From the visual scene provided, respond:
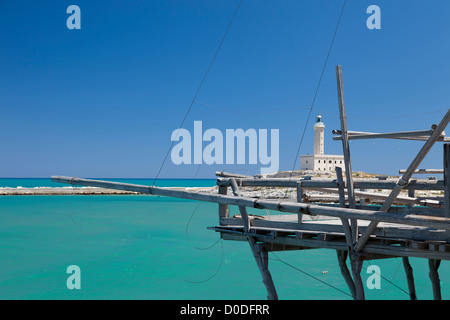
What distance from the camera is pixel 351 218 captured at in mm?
4969

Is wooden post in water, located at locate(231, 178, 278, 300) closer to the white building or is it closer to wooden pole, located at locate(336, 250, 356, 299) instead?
wooden pole, located at locate(336, 250, 356, 299)

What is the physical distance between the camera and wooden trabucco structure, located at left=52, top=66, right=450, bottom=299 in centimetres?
497

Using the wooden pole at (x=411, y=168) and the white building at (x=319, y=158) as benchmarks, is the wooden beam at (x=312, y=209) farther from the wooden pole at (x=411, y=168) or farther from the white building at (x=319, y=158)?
the white building at (x=319, y=158)

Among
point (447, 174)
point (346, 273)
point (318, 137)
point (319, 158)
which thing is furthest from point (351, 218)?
point (318, 137)

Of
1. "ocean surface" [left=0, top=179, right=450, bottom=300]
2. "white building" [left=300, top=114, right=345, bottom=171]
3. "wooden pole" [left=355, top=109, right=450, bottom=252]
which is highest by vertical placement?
"white building" [left=300, top=114, right=345, bottom=171]

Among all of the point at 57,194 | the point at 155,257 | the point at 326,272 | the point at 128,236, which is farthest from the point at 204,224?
the point at 57,194

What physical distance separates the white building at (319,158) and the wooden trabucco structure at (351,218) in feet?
294

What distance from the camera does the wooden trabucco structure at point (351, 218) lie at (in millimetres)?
4965

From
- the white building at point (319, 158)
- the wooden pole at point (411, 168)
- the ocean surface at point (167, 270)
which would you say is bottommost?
the ocean surface at point (167, 270)

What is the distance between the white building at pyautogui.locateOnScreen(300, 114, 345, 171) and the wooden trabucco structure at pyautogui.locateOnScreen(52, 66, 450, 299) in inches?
3530

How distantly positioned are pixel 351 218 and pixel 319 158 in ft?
319

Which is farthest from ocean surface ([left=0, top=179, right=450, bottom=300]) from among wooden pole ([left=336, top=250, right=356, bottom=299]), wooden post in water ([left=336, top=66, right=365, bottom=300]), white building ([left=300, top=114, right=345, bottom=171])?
white building ([left=300, top=114, right=345, bottom=171])

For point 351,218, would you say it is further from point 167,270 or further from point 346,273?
point 167,270

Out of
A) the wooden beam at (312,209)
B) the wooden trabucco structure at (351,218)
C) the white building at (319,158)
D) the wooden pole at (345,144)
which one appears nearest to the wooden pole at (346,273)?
the wooden trabucco structure at (351,218)
